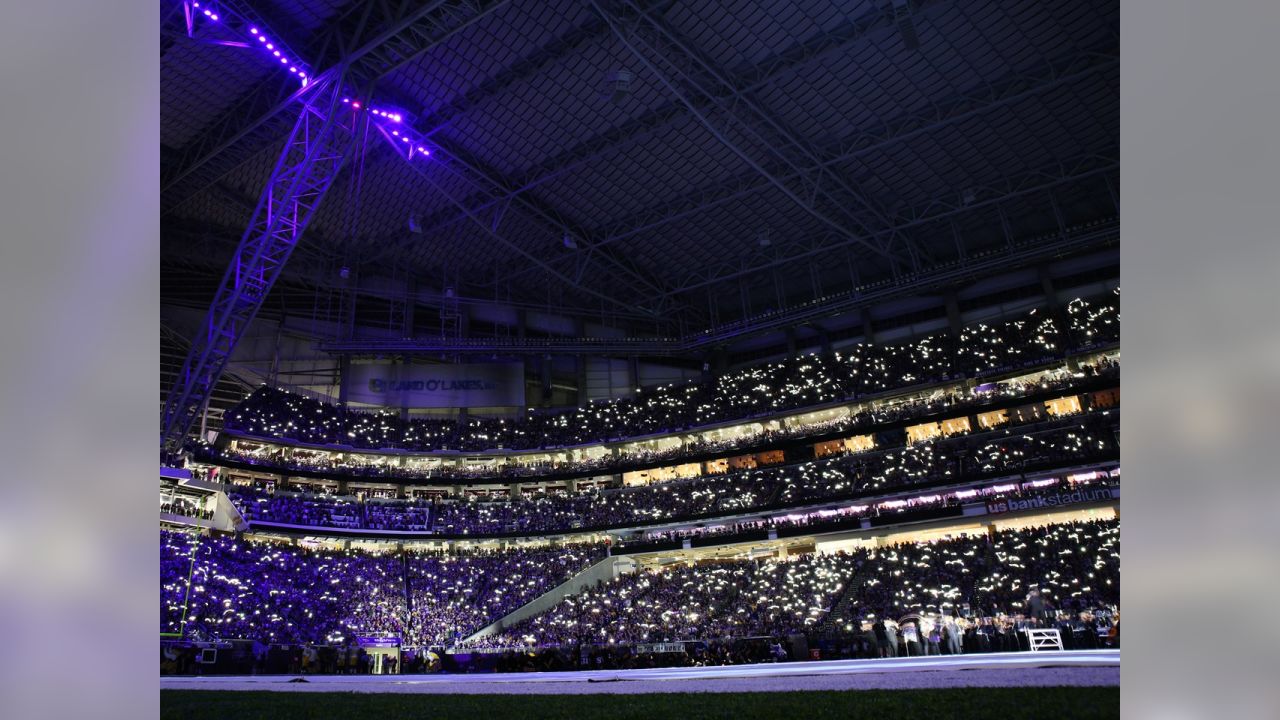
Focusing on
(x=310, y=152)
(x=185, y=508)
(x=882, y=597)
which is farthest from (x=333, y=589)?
(x=882, y=597)

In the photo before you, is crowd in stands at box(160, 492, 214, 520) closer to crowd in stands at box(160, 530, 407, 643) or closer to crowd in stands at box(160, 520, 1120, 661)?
crowd in stands at box(160, 530, 407, 643)

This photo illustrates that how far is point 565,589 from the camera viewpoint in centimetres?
4456

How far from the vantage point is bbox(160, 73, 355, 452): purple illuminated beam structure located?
32.2m

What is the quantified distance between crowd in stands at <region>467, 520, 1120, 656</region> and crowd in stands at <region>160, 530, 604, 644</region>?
4.27 metres

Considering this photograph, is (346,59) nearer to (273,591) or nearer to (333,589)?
(273,591)

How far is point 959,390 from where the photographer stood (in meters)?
49.9

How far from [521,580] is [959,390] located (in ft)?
106

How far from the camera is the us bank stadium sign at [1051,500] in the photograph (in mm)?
35375

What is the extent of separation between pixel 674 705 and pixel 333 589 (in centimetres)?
3629

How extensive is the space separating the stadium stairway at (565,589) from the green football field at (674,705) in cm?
2532

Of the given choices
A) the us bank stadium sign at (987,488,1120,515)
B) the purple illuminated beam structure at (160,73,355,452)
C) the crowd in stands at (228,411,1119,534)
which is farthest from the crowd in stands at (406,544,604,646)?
the us bank stadium sign at (987,488,1120,515)
